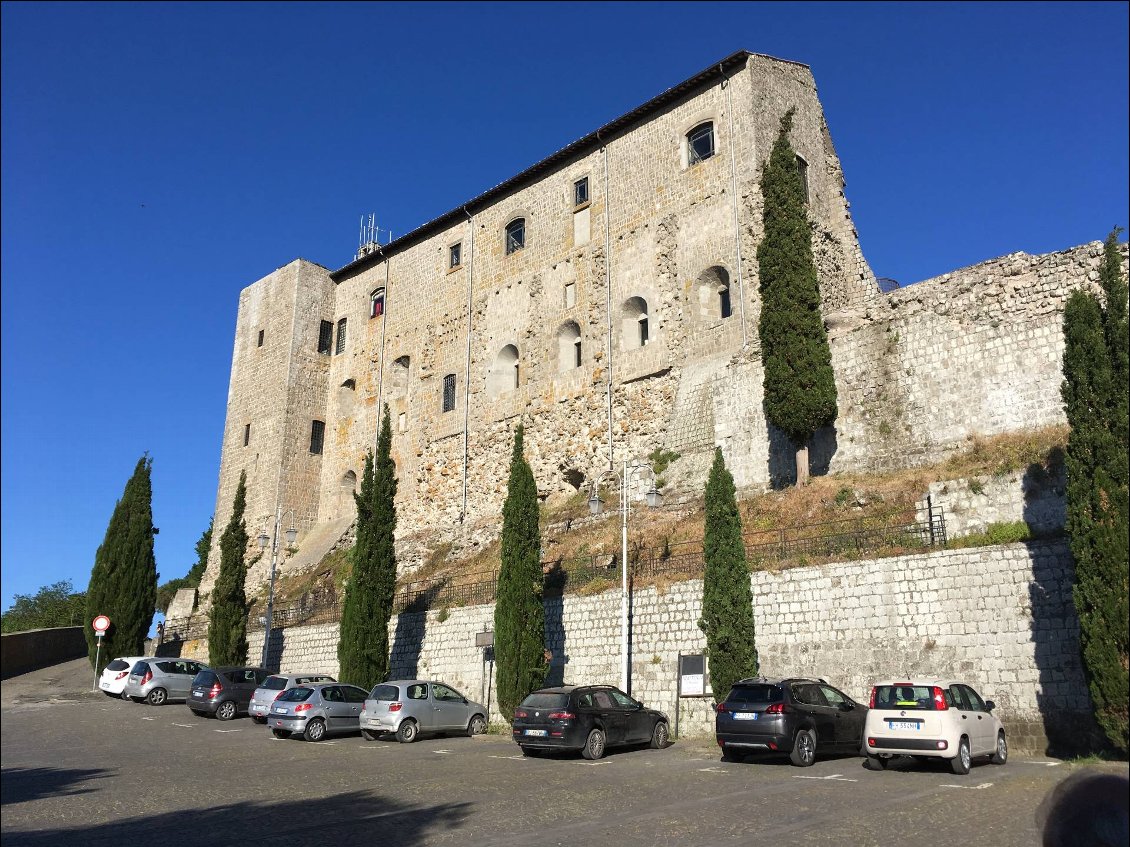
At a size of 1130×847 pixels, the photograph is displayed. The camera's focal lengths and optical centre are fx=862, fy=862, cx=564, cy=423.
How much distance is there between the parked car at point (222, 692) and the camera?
2316cm

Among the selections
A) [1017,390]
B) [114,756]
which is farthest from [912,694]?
[114,756]

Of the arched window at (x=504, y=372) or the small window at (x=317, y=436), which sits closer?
the arched window at (x=504, y=372)

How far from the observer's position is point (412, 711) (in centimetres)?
1830

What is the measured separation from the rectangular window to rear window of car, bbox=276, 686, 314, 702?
26845mm

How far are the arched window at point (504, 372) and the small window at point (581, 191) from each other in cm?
644

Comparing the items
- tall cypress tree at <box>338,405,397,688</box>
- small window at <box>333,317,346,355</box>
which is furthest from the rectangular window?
tall cypress tree at <box>338,405,397,688</box>

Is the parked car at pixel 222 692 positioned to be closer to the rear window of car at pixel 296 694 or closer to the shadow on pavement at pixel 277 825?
the rear window of car at pixel 296 694

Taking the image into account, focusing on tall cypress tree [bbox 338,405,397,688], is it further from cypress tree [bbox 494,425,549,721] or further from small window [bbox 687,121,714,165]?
small window [bbox 687,121,714,165]

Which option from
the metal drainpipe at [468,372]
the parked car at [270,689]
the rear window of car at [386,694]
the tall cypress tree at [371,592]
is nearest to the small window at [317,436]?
the metal drainpipe at [468,372]

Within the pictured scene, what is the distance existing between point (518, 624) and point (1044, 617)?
1061cm

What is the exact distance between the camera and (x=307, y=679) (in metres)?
21.2

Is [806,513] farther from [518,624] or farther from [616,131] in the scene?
[616,131]

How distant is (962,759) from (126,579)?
31.7m

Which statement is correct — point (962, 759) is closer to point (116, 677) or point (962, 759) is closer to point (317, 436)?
point (116, 677)
